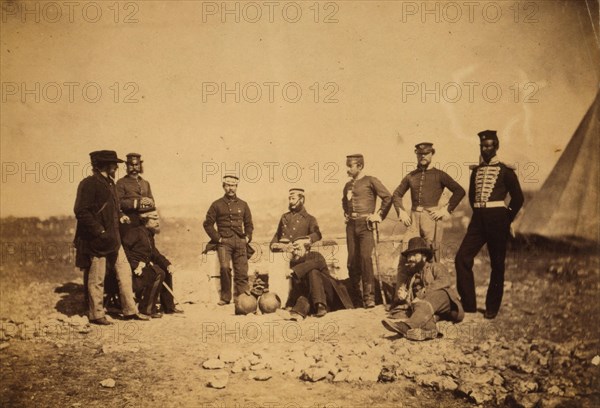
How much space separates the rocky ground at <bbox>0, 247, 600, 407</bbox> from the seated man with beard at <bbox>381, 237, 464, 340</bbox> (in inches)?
3.8

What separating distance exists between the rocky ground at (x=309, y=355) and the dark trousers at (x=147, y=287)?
158mm

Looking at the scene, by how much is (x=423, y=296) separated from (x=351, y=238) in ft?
2.93

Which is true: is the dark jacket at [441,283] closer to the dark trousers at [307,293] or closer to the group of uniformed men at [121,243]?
the dark trousers at [307,293]

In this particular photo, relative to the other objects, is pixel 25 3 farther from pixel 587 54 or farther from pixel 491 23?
pixel 587 54

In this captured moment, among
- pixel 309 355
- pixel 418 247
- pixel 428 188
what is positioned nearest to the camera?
pixel 309 355

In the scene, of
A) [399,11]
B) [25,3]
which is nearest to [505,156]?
[399,11]

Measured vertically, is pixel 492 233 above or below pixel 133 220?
below

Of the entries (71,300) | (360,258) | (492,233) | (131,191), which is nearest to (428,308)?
(360,258)

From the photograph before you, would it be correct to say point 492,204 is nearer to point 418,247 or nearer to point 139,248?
point 418,247

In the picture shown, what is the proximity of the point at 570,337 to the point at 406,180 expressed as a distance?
6.96 ft

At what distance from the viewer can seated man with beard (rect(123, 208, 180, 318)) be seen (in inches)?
190

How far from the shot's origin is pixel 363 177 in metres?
4.95

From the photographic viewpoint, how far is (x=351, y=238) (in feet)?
16.5

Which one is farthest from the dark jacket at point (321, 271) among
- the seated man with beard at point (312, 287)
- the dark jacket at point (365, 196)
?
the dark jacket at point (365, 196)
